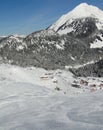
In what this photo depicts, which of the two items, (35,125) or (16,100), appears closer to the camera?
(35,125)

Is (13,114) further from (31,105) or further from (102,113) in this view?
(102,113)

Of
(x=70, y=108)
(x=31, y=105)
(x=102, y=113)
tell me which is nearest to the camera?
(x=102, y=113)

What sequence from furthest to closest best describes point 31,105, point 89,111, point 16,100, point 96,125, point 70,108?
point 16,100, point 31,105, point 70,108, point 89,111, point 96,125

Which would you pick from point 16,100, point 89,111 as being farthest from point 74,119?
point 16,100

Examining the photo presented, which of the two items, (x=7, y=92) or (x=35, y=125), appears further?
(x=7, y=92)

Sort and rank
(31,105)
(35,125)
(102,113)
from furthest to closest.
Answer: (31,105), (102,113), (35,125)

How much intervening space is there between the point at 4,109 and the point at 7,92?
9165mm

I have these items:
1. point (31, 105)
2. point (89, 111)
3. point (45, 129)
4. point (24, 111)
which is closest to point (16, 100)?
point (31, 105)

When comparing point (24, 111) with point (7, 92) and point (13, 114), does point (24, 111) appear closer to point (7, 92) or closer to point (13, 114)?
point (13, 114)

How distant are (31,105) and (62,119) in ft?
19.6

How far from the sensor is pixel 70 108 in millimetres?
19734

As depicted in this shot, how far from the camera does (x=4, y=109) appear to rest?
824 inches

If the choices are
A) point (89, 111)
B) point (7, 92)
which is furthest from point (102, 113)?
point (7, 92)

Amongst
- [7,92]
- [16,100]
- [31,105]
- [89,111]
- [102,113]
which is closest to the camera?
[102,113]
